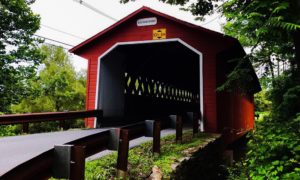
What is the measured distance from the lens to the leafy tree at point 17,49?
56.8 ft

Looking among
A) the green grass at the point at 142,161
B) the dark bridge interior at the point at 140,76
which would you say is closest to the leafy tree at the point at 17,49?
the dark bridge interior at the point at 140,76

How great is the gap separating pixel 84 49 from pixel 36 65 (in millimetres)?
9843

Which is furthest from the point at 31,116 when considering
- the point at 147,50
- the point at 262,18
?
the point at 147,50

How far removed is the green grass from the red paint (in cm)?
335

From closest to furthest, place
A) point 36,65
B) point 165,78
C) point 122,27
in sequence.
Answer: point 122,27 → point 165,78 → point 36,65

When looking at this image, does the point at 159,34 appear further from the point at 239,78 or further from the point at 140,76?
the point at 239,78

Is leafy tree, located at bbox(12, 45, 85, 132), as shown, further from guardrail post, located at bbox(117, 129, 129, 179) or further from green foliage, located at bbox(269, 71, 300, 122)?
guardrail post, located at bbox(117, 129, 129, 179)

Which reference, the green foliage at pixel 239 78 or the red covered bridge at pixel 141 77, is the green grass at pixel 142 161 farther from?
the green foliage at pixel 239 78

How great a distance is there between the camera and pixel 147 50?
41.6 feet

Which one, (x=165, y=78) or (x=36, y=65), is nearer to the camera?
(x=165, y=78)

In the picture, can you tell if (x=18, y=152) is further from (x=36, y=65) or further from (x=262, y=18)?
(x=36, y=65)

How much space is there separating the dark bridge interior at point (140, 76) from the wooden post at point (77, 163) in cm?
781

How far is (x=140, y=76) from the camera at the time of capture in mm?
13172

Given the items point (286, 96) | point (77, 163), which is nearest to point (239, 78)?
point (286, 96)
